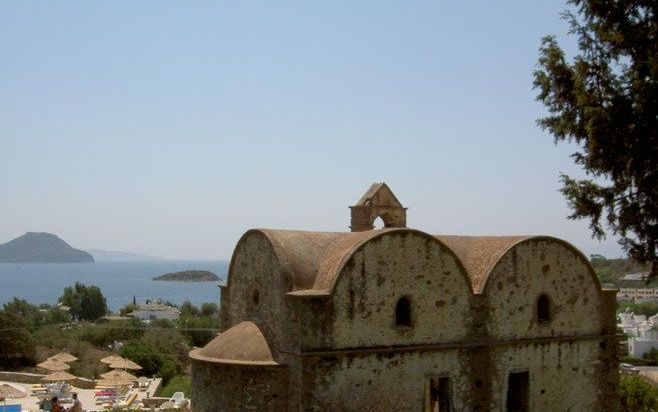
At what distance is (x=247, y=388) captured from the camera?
1509 cm

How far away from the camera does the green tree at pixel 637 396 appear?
26391 millimetres

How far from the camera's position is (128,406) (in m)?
28.5

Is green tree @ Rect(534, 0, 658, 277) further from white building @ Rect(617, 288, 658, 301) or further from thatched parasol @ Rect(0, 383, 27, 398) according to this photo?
white building @ Rect(617, 288, 658, 301)

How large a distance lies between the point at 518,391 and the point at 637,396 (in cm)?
1191

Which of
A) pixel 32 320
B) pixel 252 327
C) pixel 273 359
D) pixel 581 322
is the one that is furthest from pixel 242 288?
pixel 32 320

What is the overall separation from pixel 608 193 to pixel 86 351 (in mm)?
39028

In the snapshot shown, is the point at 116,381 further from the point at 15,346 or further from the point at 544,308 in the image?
the point at 544,308

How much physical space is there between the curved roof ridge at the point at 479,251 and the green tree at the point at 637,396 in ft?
37.1

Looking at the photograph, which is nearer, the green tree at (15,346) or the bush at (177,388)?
the bush at (177,388)

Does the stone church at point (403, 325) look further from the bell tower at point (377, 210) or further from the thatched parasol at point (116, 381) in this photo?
the thatched parasol at point (116, 381)

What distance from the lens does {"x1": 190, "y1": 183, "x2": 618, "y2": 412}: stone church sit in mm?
14992

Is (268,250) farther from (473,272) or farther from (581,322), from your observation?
(581,322)

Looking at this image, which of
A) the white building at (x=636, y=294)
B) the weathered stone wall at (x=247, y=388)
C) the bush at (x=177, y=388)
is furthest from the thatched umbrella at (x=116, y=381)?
the white building at (x=636, y=294)

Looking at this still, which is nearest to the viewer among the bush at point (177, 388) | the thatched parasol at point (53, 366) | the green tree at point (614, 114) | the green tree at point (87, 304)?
the green tree at point (614, 114)
